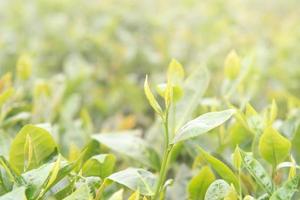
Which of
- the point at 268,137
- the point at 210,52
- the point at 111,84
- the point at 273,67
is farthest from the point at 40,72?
the point at 268,137

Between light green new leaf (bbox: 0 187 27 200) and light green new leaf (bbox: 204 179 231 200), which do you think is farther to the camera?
light green new leaf (bbox: 204 179 231 200)

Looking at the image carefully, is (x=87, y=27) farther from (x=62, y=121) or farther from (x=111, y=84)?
(x=62, y=121)

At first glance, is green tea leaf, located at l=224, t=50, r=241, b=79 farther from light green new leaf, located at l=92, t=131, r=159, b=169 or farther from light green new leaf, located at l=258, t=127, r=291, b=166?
light green new leaf, located at l=258, t=127, r=291, b=166

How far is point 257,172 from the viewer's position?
4.15 feet

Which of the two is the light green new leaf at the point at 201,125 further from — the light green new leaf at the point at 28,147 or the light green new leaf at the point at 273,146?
the light green new leaf at the point at 28,147

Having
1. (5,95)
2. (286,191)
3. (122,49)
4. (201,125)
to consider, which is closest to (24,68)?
(5,95)

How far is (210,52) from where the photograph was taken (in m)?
3.07

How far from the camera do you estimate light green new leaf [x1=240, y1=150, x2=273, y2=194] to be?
1258mm

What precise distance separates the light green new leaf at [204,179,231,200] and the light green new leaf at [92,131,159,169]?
0.35m

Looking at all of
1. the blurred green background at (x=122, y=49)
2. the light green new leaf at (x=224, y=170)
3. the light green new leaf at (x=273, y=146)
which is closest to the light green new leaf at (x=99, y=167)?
the light green new leaf at (x=224, y=170)

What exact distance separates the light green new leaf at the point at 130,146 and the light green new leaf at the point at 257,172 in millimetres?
360

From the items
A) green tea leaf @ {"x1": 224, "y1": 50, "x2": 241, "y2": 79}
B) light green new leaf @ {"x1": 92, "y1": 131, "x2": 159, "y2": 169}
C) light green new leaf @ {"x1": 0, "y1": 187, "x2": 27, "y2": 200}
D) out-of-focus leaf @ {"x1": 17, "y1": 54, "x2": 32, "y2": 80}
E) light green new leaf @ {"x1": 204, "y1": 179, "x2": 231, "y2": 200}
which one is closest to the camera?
light green new leaf @ {"x1": 0, "y1": 187, "x2": 27, "y2": 200}

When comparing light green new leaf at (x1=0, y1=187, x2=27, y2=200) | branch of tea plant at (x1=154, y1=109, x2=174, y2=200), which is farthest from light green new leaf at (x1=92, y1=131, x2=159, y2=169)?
light green new leaf at (x1=0, y1=187, x2=27, y2=200)

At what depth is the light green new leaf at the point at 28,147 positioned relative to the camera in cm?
133
